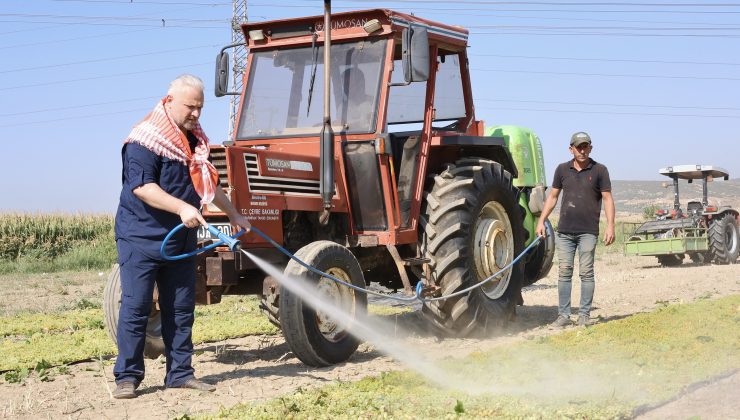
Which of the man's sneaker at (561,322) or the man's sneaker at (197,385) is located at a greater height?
the man's sneaker at (197,385)

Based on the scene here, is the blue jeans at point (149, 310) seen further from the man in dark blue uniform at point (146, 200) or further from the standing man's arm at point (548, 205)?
the standing man's arm at point (548, 205)

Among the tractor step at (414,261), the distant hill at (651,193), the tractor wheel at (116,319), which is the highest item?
the tractor step at (414,261)

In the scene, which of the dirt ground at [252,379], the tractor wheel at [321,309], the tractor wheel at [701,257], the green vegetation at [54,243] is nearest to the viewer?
the dirt ground at [252,379]

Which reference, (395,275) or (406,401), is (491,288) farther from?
(406,401)

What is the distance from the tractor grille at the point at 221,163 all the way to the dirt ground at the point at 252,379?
143cm

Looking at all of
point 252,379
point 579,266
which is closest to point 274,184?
point 252,379

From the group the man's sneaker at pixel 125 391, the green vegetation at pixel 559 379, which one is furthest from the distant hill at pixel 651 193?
the man's sneaker at pixel 125 391

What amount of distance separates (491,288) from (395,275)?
42.3 inches

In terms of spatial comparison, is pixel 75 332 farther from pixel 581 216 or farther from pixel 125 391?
pixel 581 216

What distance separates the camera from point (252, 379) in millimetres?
6012

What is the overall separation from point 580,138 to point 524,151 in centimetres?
123

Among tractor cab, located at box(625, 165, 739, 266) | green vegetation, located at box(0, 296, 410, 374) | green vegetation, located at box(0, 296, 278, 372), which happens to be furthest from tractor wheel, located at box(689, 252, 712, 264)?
green vegetation, located at box(0, 296, 278, 372)

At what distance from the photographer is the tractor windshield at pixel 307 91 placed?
7270 mm

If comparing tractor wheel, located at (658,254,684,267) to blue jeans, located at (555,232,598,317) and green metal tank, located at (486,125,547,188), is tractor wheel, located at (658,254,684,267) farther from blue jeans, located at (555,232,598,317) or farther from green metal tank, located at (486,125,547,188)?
blue jeans, located at (555,232,598,317)
